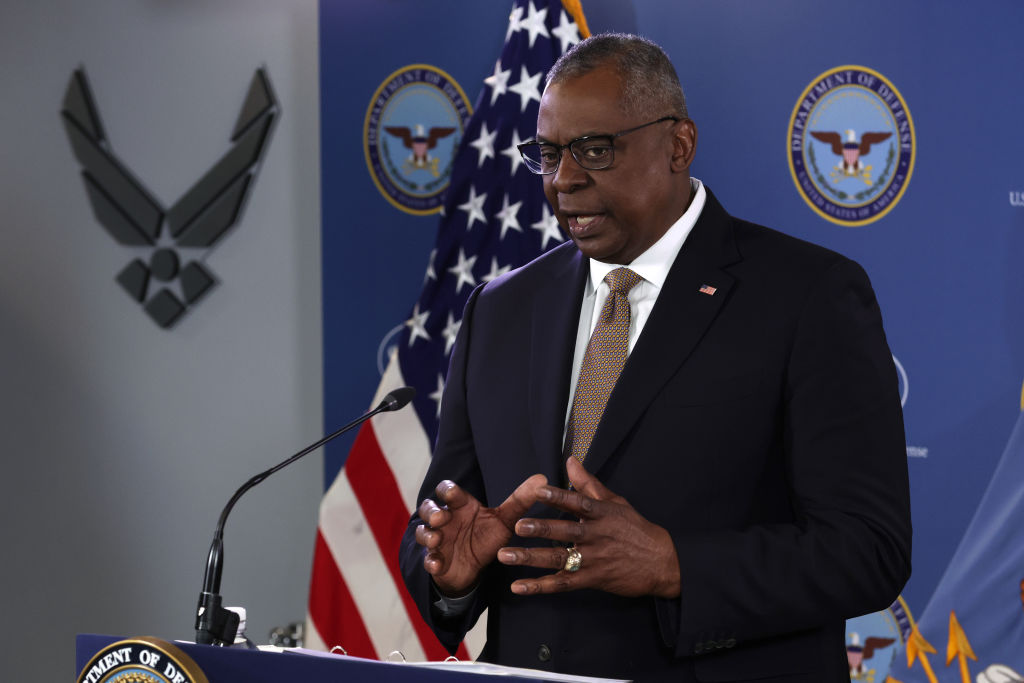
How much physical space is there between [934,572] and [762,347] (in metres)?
1.65

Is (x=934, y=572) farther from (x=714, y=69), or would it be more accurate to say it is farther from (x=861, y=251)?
(x=714, y=69)

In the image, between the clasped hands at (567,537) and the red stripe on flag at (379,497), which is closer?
the clasped hands at (567,537)

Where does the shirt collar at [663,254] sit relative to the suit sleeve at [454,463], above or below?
above

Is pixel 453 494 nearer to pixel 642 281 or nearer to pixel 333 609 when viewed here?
pixel 642 281

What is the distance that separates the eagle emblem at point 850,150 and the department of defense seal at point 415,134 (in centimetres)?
113

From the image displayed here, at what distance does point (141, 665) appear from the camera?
119 centimetres

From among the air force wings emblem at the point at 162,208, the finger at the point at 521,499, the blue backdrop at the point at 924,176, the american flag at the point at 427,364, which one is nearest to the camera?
the finger at the point at 521,499

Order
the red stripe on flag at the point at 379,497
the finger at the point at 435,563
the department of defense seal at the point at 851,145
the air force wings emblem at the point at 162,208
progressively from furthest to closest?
1. the air force wings emblem at the point at 162,208
2. the red stripe on flag at the point at 379,497
3. the department of defense seal at the point at 851,145
4. the finger at the point at 435,563

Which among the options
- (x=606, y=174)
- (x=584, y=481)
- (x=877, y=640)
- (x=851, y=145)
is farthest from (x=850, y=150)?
(x=584, y=481)

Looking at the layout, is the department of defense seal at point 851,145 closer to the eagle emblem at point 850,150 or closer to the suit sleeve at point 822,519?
the eagle emblem at point 850,150

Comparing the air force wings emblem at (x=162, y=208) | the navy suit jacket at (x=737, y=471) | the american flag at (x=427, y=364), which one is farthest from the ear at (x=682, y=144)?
the air force wings emblem at (x=162, y=208)

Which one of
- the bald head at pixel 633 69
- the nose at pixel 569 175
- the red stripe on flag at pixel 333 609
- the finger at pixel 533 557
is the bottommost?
the red stripe on flag at pixel 333 609

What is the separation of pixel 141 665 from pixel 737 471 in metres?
0.79

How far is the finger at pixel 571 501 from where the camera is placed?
1238 millimetres
